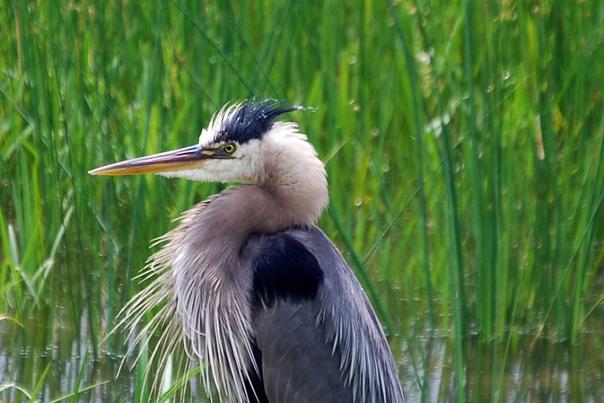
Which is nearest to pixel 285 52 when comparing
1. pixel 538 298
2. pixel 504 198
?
pixel 504 198

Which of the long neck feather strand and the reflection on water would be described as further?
the reflection on water

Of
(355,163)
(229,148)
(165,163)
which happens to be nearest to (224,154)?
(229,148)

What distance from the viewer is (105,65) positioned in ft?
15.5

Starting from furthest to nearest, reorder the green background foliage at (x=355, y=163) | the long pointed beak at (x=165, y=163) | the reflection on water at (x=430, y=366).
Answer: the reflection on water at (x=430, y=366)
the green background foliage at (x=355, y=163)
the long pointed beak at (x=165, y=163)

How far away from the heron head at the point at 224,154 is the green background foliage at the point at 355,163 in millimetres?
538

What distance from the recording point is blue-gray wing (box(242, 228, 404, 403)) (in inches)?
155

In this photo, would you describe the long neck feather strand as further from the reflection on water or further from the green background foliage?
the reflection on water

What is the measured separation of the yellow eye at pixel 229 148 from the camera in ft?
12.8

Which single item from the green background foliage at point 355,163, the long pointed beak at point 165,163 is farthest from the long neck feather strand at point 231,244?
the green background foliage at point 355,163

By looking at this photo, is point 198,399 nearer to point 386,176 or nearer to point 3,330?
point 3,330

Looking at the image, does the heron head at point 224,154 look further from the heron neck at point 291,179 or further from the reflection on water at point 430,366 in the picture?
the reflection on water at point 430,366

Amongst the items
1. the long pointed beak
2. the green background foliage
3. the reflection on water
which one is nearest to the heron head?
the long pointed beak

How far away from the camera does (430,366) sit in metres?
4.95

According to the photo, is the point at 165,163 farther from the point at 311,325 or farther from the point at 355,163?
the point at 355,163
